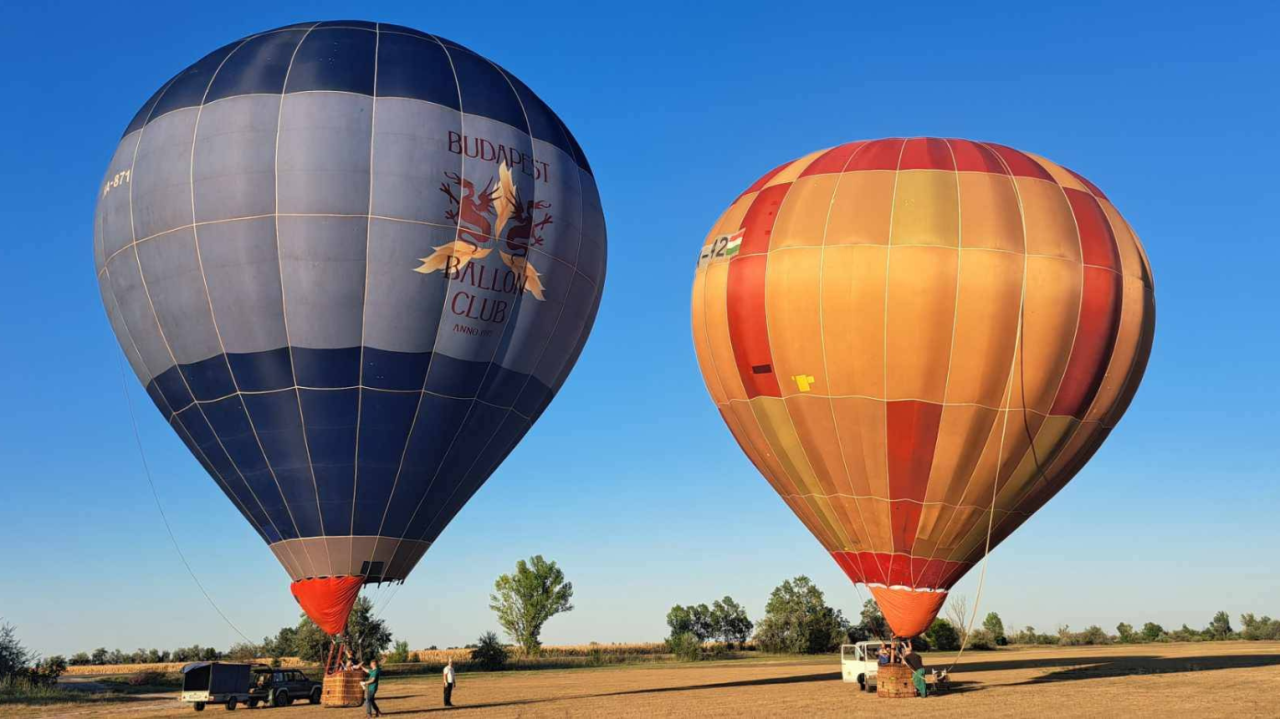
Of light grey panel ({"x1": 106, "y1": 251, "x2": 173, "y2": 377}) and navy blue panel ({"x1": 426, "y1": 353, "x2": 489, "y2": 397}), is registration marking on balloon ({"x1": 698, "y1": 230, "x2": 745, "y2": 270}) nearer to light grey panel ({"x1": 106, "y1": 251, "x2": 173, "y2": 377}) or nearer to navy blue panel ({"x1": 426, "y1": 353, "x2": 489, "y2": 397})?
navy blue panel ({"x1": 426, "y1": 353, "x2": 489, "y2": 397})

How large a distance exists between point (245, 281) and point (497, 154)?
578cm

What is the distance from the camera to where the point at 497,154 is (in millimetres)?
23688

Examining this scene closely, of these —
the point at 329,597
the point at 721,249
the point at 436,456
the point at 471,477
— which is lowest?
the point at 329,597

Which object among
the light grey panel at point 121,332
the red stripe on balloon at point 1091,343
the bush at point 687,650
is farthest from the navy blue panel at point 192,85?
the bush at point 687,650

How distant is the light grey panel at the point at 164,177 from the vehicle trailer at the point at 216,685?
34.5 ft

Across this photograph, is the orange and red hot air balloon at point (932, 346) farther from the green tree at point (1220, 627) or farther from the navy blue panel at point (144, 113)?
the green tree at point (1220, 627)

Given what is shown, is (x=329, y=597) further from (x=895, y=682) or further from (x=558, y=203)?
(x=895, y=682)

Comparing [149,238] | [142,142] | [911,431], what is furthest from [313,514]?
[911,431]

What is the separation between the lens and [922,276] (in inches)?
883

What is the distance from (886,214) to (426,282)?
955 centimetres

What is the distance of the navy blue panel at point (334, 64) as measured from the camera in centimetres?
2283

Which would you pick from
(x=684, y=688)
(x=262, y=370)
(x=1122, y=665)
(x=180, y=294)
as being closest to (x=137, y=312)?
(x=180, y=294)

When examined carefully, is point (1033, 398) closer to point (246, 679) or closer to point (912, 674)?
point (912, 674)

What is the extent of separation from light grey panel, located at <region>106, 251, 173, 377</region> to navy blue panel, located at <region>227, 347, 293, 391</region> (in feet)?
6.13
